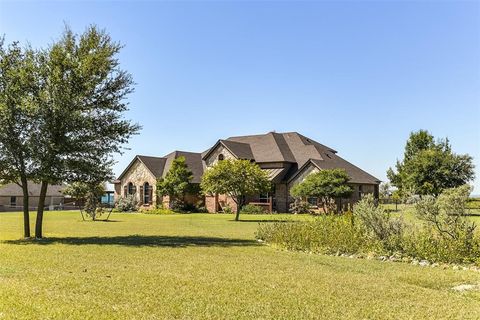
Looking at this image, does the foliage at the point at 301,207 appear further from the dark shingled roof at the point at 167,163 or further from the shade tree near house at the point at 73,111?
the shade tree near house at the point at 73,111

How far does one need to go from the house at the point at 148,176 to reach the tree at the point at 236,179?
1425 centimetres

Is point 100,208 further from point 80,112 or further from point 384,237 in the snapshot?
point 384,237

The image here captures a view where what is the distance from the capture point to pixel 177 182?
151 ft

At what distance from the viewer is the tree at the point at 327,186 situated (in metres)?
38.8

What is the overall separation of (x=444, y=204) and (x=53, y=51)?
15.4 metres

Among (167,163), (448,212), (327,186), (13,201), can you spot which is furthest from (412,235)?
(13,201)

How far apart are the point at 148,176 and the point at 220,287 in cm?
4325

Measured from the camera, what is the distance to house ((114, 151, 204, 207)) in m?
50.0

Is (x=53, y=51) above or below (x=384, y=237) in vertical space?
above

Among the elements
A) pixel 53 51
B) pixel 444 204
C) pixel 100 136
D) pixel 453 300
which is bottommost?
pixel 453 300

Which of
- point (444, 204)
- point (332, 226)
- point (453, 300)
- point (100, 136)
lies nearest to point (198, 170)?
point (100, 136)

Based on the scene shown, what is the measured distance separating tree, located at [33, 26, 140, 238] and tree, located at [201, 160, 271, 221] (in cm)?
1508

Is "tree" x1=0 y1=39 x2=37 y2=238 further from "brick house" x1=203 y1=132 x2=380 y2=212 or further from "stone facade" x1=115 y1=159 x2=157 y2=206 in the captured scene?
"stone facade" x1=115 y1=159 x2=157 y2=206

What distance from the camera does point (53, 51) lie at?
18297mm
